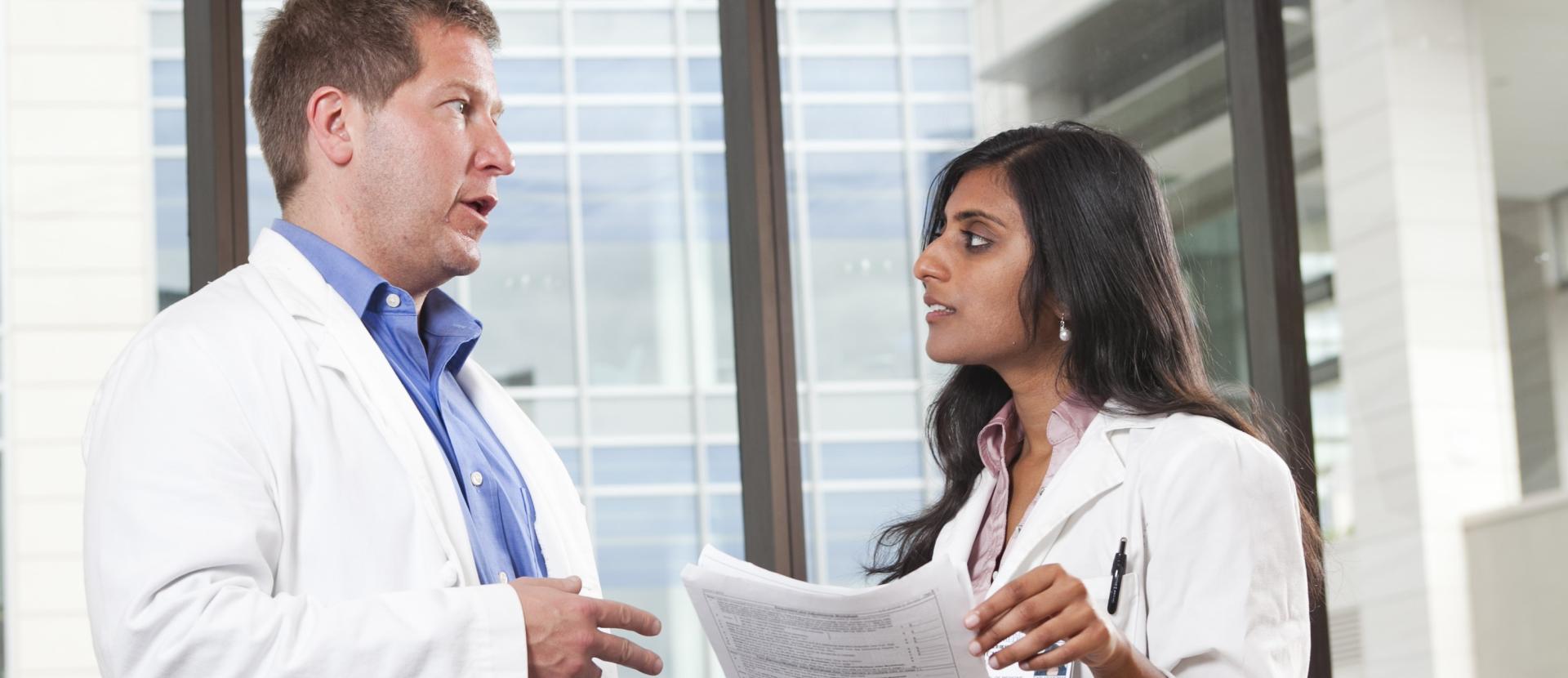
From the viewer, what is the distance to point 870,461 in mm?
3016

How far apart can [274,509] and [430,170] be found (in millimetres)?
503

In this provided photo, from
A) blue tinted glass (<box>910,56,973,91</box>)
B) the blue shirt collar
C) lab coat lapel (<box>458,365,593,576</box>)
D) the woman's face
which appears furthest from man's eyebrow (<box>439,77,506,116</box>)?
blue tinted glass (<box>910,56,973,91</box>)

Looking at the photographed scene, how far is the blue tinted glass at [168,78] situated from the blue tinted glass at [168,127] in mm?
36

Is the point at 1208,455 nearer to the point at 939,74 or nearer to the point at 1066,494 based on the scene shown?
the point at 1066,494

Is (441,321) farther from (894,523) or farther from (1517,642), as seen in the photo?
(1517,642)

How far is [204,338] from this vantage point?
1.56 m

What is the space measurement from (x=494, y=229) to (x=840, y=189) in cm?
74

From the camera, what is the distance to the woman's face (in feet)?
6.38

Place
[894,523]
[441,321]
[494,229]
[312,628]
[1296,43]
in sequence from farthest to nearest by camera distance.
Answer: [1296,43] → [494,229] → [894,523] → [441,321] → [312,628]

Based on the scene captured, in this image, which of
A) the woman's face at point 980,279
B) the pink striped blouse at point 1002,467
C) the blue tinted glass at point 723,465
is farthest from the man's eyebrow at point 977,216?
the blue tinted glass at point 723,465

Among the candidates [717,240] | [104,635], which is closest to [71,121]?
[717,240]

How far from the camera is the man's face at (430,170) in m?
1.80

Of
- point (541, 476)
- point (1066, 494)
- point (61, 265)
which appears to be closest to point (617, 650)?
point (541, 476)

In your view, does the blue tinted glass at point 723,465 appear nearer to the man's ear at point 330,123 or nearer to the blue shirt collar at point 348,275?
the blue shirt collar at point 348,275
